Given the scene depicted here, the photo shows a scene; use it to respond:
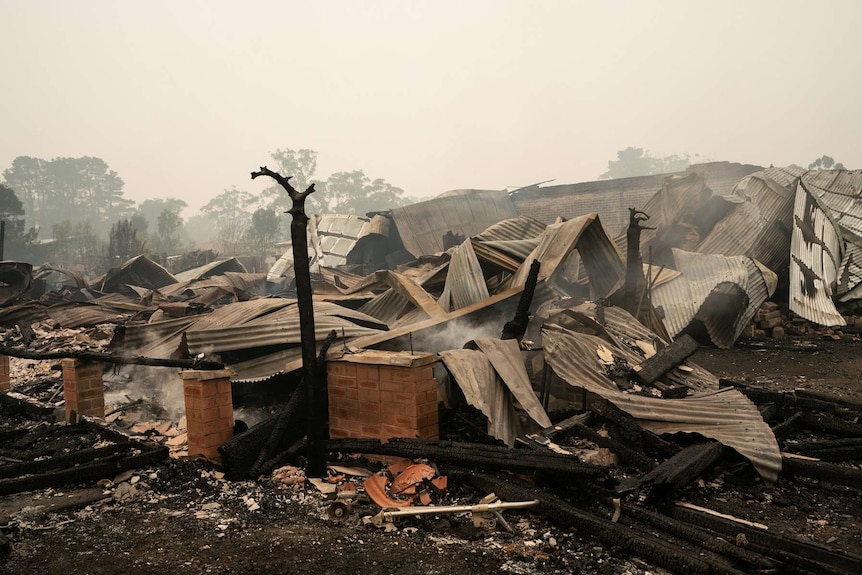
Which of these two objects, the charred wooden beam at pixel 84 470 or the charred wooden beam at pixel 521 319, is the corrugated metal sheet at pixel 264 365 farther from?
the charred wooden beam at pixel 521 319

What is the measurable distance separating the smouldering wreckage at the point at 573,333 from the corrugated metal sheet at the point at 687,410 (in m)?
0.02

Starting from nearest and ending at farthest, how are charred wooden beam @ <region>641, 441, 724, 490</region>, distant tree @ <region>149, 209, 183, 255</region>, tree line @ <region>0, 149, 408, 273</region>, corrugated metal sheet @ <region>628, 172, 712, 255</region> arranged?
charred wooden beam @ <region>641, 441, 724, 490</region> → corrugated metal sheet @ <region>628, 172, 712, 255</region> → distant tree @ <region>149, 209, 183, 255</region> → tree line @ <region>0, 149, 408, 273</region>

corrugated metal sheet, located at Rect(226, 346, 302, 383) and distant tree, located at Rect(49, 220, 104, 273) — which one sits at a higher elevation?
distant tree, located at Rect(49, 220, 104, 273)

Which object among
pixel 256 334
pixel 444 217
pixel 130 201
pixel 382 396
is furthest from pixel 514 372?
pixel 130 201

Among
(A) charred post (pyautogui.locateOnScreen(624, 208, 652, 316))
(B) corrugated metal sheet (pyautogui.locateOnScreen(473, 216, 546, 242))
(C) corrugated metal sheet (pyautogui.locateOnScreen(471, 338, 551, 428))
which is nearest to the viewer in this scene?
(C) corrugated metal sheet (pyautogui.locateOnScreen(471, 338, 551, 428))

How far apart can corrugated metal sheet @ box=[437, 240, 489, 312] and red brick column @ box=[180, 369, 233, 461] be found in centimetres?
320

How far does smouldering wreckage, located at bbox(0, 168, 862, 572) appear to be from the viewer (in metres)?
4.09

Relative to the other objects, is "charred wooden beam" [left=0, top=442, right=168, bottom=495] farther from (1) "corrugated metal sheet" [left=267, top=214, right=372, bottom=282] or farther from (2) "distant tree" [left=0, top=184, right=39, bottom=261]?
(2) "distant tree" [left=0, top=184, right=39, bottom=261]

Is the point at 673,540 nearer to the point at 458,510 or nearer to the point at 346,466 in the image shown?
the point at 458,510

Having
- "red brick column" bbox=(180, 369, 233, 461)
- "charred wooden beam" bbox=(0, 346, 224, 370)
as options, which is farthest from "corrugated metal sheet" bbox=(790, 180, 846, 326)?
"charred wooden beam" bbox=(0, 346, 224, 370)

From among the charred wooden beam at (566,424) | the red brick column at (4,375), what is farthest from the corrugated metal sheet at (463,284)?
the red brick column at (4,375)

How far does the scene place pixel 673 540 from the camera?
3.15m

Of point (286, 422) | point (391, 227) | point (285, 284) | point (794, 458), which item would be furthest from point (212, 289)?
point (794, 458)

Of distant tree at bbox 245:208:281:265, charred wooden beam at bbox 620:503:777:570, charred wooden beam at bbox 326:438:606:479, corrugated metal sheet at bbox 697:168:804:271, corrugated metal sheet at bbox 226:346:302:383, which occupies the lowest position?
charred wooden beam at bbox 620:503:777:570
